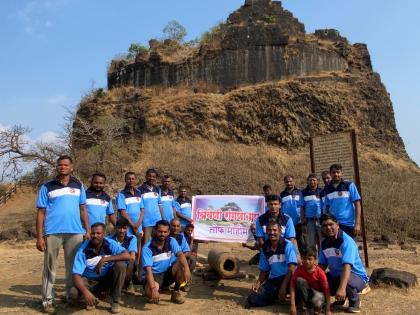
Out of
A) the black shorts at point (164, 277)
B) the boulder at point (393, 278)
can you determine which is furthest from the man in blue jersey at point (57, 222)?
the boulder at point (393, 278)

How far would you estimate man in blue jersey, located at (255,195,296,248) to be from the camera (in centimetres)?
606

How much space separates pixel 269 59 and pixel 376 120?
6640mm

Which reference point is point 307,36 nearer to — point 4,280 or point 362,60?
point 362,60

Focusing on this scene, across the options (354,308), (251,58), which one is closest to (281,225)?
(354,308)

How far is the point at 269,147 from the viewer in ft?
71.9

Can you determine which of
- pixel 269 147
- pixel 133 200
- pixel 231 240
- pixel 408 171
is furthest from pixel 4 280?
pixel 408 171

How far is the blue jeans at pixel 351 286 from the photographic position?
535 centimetres

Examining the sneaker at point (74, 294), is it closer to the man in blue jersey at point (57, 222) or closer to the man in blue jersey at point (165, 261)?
the man in blue jersey at point (57, 222)

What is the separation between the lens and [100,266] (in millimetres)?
5477

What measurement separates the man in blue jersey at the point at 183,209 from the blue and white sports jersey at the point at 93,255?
3.09m

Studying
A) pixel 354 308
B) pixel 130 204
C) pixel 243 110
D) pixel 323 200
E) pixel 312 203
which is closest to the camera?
pixel 354 308

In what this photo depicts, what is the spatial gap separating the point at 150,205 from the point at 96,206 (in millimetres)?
1303

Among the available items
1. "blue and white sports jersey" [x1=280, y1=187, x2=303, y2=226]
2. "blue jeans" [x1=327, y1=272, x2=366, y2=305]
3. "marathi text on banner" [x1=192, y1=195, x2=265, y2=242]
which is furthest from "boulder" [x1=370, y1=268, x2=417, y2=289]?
"marathi text on banner" [x1=192, y1=195, x2=265, y2=242]

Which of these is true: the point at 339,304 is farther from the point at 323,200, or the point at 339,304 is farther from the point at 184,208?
the point at 184,208
